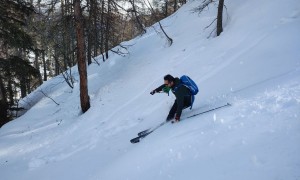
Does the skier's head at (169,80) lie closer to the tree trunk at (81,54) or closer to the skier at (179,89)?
the skier at (179,89)

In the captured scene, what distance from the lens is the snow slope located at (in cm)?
554

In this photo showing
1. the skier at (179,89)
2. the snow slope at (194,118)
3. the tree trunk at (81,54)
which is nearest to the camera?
the snow slope at (194,118)

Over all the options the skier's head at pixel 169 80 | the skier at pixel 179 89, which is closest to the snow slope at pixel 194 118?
the skier at pixel 179 89

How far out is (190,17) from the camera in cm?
2342

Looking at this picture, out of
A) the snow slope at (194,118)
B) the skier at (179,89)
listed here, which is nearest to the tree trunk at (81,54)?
the snow slope at (194,118)

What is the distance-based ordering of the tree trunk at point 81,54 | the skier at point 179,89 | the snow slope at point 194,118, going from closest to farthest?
the snow slope at point 194,118 → the skier at point 179,89 → the tree trunk at point 81,54

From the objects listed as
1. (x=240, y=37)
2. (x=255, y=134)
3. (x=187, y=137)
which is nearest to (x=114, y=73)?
(x=240, y=37)

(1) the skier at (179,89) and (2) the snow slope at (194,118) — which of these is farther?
(1) the skier at (179,89)

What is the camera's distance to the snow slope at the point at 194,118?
5.54 metres

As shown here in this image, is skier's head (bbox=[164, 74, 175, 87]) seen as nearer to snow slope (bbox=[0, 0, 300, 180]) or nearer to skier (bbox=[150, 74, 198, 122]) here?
skier (bbox=[150, 74, 198, 122])

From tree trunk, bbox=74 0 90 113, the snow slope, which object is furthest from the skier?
tree trunk, bbox=74 0 90 113

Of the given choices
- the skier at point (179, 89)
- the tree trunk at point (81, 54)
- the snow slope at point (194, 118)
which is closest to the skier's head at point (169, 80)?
the skier at point (179, 89)

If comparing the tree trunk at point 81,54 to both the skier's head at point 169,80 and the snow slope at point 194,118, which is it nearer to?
the snow slope at point 194,118

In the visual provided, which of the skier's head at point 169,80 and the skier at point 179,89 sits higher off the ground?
the skier's head at point 169,80
